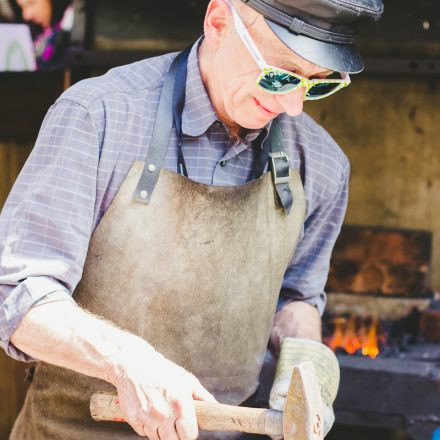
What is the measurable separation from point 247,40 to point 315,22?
19 cm

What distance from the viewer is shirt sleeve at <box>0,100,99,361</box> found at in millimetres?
2293

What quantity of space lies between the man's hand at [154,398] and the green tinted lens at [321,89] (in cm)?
89

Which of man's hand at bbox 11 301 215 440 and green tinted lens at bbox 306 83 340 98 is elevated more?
green tinted lens at bbox 306 83 340 98

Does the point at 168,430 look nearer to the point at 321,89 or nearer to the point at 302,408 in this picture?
the point at 302,408

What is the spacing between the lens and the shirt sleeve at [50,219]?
7.52 ft

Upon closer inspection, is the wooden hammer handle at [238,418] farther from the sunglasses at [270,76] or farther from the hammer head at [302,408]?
the sunglasses at [270,76]

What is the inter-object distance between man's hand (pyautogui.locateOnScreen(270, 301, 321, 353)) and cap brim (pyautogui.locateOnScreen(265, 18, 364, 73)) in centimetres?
91

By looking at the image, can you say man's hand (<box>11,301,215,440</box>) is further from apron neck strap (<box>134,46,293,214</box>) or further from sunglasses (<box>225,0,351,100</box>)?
sunglasses (<box>225,0,351,100</box>)

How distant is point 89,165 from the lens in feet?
7.96

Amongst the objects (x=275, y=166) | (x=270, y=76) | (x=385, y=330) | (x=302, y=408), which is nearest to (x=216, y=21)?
(x=270, y=76)

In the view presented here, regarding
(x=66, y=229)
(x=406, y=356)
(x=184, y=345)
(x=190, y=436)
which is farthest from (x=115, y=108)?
(x=406, y=356)

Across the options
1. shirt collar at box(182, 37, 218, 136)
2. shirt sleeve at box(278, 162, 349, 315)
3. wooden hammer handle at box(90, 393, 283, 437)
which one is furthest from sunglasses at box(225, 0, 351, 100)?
wooden hammer handle at box(90, 393, 283, 437)

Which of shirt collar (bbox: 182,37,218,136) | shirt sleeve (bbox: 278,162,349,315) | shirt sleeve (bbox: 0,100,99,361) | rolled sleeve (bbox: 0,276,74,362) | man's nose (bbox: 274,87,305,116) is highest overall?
man's nose (bbox: 274,87,305,116)

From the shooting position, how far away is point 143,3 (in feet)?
16.7
